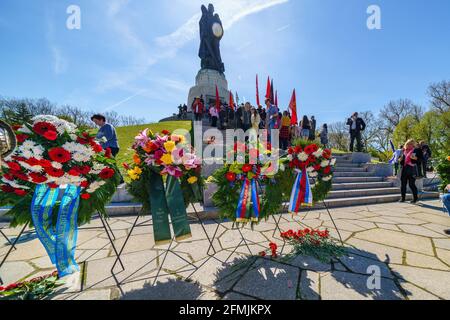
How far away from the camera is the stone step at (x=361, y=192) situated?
702 centimetres

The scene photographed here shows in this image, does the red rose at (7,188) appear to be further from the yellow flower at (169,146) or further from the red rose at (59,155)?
the yellow flower at (169,146)

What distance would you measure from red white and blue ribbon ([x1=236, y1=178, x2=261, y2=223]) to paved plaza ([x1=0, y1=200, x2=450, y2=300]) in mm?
684

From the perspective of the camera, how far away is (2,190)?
222 cm

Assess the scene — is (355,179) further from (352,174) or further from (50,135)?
(50,135)

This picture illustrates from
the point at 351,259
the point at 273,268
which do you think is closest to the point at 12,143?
the point at 273,268

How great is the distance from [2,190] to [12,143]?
56 cm

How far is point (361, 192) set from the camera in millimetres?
7422

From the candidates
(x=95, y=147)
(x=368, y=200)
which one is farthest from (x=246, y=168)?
(x=368, y=200)

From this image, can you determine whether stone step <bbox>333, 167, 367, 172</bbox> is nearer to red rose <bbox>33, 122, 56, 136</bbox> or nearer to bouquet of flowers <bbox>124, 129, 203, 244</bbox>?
bouquet of flowers <bbox>124, 129, 203, 244</bbox>

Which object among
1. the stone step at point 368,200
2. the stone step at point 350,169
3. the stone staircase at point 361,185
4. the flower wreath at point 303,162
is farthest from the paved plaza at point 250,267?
the stone step at point 350,169

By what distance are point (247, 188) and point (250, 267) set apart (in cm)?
113

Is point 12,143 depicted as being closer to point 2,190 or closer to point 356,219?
point 2,190

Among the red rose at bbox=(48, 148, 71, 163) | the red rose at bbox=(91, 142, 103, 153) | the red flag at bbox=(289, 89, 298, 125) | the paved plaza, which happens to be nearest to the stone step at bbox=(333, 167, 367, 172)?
the red flag at bbox=(289, 89, 298, 125)

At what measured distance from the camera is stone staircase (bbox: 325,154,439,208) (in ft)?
22.6
